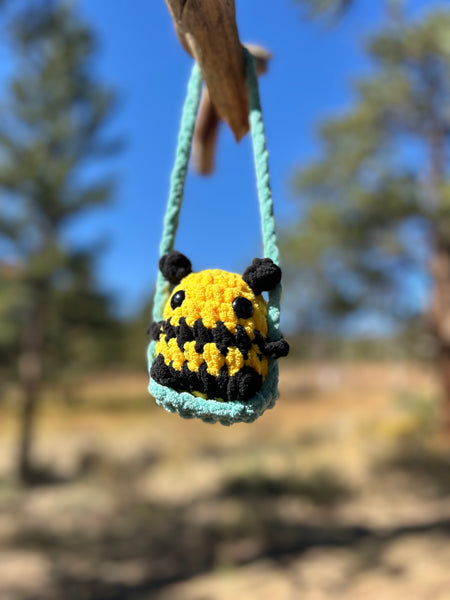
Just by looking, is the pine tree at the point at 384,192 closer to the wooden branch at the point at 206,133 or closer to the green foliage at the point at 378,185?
the green foliage at the point at 378,185

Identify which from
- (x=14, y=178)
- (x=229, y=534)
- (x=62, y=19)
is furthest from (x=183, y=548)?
(x=62, y=19)

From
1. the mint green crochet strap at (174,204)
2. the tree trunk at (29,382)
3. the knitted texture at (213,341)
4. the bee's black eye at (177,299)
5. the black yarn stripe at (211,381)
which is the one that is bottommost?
the black yarn stripe at (211,381)

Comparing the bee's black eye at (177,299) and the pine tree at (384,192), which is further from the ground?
the pine tree at (384,192)

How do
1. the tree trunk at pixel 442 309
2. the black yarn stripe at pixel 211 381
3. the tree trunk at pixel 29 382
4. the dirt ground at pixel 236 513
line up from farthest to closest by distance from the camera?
the tree trunk at pixel 29 382
the tree trunk at pixel 442 309
the dirt ground at pixel 236 513
the black yarn stripe at pixel 211 381

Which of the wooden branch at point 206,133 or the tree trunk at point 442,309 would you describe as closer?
the wooden branch at point 206,133

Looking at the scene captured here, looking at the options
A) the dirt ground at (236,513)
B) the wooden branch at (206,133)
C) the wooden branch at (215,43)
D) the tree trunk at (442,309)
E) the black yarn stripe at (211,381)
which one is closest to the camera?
the black yarn stripe at (211,381)

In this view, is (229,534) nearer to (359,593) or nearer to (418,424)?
(359,593)

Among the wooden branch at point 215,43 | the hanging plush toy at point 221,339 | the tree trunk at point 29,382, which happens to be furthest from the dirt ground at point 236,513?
the wooden branch at point 215,43
